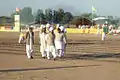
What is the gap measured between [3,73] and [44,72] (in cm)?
149

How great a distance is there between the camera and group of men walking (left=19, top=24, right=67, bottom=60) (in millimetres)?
20969

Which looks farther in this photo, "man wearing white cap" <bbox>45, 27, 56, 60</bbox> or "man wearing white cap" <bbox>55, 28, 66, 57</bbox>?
"man wearing white cap" <bbox>55, 28, 66, 57</bbox>

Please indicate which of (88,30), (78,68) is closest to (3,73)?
(78,68)

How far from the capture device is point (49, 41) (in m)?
21.0

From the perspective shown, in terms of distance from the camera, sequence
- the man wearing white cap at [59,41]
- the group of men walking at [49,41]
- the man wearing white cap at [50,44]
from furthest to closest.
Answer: the man wearing white cap at [59,41], the group of men walking at [49,41], the man wearing white cap at [50,44]

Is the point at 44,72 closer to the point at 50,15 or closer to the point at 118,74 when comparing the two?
the point at 118,74

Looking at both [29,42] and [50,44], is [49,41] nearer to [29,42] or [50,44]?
[50,44]

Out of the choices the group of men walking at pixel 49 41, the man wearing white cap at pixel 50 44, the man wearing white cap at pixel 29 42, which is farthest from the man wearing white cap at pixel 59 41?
the man wearing white cap at pixel 29 42

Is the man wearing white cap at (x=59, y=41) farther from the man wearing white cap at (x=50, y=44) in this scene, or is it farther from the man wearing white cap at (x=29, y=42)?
the man wearing white cap at (x=29, y=42)

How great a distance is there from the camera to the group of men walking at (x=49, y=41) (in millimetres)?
20969

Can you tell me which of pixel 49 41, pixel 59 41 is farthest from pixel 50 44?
pixel 59 41

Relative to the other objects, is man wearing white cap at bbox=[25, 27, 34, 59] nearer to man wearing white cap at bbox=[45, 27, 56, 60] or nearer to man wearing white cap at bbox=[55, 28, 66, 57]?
man wearing white cap at bbox=[45, 27, 56, 60]

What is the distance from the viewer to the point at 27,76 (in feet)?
45.6

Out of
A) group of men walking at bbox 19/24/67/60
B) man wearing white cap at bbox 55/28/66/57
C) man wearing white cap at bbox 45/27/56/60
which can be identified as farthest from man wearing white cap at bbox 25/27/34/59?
man wearing white cap at bbox 55/28/66/57
